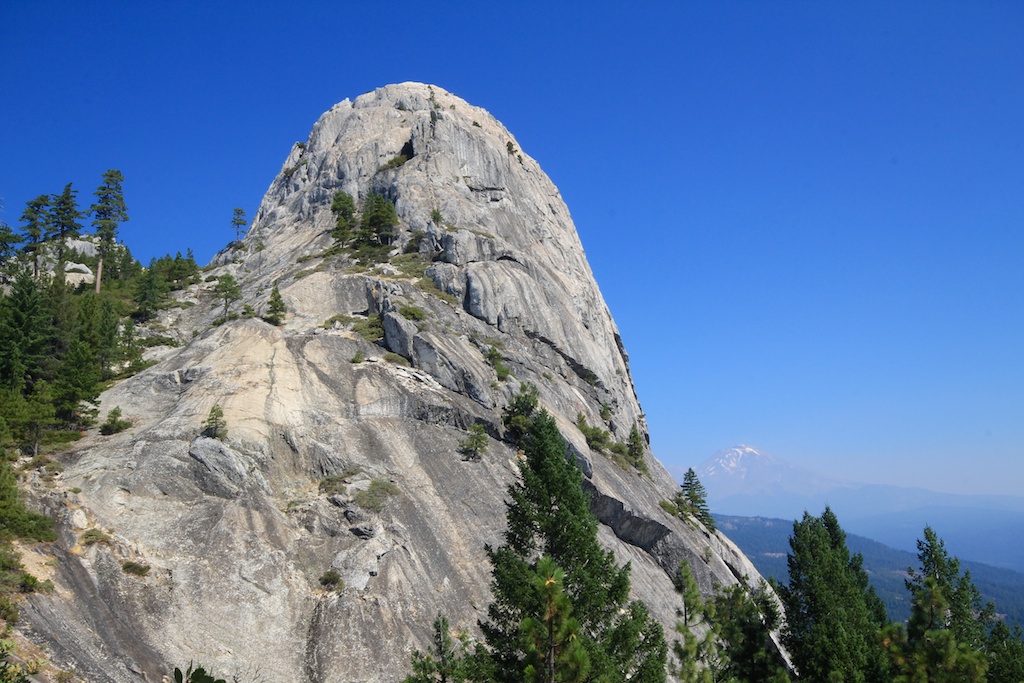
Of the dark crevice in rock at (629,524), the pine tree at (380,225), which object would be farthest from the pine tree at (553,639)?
the pine tree at (380,225)

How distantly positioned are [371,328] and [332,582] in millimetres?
25904

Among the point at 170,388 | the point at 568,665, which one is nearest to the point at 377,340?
the point at 170,388

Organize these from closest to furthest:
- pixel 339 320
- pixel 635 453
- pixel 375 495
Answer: pixel 375 495, pixel 339 320, pixel 635 453

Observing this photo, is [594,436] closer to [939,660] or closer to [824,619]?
[824,619]

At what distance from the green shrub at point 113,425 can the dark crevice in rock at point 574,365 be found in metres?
37.7

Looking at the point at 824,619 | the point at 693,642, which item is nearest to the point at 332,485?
the point at 693,642

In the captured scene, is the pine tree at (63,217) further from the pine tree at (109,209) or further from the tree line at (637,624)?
the tree line at (637,624)

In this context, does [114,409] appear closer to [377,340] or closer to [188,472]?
[188,472]

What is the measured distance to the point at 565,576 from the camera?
2348cm

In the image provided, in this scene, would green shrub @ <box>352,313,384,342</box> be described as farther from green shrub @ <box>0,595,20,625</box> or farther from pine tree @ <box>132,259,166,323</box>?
green shrub @ <box>0,595,20,625</box>

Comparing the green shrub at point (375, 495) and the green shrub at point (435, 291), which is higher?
the green shrub at point (435, 291)

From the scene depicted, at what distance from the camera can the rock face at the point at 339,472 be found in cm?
3094

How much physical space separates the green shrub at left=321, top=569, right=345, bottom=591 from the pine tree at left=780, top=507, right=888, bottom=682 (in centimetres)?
2617

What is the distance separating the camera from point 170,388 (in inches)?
1858
